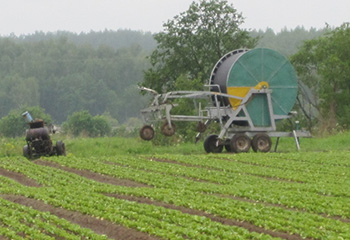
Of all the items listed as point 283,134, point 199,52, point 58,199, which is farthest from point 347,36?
point 58,199

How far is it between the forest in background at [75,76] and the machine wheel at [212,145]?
243ft

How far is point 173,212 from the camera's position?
17000mm

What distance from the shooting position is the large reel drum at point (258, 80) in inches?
1403

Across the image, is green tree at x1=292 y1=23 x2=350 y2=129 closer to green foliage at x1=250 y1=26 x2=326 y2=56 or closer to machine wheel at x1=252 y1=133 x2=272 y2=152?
machine wheel at x1=252 y1=133 x2=272 y2=152

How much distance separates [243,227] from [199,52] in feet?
130

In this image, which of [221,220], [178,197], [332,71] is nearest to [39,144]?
[178,197]

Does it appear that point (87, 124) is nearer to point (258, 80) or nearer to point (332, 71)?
point (332, 71)

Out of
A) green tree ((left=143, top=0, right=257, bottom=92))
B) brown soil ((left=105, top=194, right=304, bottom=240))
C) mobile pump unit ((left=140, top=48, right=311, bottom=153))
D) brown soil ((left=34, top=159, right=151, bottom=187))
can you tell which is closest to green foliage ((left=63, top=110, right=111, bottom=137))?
green tree ((left=143, top=0, right=257, bottom=92))

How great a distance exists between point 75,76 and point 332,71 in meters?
78.8

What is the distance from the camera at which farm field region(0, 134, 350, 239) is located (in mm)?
15320

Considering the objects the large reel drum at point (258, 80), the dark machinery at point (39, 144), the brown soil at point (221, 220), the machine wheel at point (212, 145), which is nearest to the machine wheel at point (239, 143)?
the machine wheel at point (212, 145)

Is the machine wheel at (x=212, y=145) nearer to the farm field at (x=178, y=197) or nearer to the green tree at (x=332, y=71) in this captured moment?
the farm field at (x=178, y=197)

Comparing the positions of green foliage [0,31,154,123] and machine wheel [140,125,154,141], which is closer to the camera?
machine wheel [140,125,154,141]

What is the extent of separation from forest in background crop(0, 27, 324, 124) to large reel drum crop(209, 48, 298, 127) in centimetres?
7442
